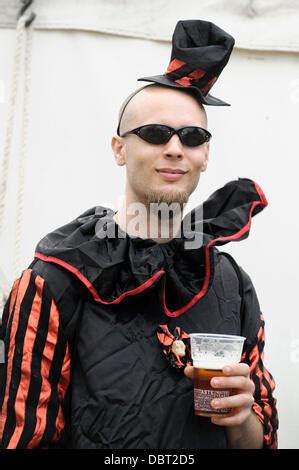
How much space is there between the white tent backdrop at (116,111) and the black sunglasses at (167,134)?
2.88 feet

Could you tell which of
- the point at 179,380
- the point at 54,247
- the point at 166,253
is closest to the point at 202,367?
the point at 179,380

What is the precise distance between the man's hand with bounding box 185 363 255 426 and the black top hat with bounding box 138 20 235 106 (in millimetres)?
769

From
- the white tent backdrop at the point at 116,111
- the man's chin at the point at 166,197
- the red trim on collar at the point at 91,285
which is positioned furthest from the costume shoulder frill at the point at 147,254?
the white tent backdrop at the point at 116,111

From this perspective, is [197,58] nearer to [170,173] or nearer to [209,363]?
[170,173]

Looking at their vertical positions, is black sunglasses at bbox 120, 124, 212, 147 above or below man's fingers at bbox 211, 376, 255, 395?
above

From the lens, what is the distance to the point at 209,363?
1.64 meters

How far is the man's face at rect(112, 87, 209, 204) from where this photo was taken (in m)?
1.83

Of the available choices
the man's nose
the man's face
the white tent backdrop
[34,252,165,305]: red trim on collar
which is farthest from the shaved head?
the white tent backdrop

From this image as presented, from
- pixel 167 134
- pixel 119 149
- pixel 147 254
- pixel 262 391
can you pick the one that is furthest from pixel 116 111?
pixel 262 391

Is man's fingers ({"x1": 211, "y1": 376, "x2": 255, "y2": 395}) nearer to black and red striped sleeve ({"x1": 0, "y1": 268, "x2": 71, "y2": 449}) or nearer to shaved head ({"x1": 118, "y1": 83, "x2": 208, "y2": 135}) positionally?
black and red striped sleeve ({"x1": 0, "y1": 268, "x2": 71, "y2": 449})

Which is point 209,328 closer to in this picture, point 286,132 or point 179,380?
point 179,380

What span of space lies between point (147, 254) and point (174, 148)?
294mm

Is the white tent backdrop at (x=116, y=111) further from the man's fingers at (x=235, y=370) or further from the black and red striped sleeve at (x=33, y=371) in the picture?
the man's fingers at (x=235, y=370)

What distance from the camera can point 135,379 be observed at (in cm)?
175
